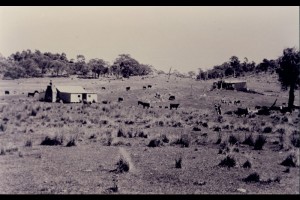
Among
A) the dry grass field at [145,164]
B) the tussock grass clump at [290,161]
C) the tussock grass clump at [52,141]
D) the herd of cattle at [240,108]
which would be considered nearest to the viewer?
the dry grass field at [145,164]

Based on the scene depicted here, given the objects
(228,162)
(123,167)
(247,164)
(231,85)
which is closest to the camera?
(123,167)

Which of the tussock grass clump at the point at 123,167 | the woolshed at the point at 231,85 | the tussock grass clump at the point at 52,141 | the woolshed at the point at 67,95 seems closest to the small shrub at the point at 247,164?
the tussock grass clump at the point at 123,167

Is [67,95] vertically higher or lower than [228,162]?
higher

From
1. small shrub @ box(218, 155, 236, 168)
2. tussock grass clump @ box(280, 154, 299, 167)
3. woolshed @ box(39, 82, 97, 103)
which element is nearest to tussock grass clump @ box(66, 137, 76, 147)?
small shrub @ box(218, 155, 236, 168)

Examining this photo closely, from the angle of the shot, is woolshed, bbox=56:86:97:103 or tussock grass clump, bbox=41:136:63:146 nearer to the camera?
tussock grass clump, bbox=41:136:63:146

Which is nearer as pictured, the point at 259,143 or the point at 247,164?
the point at 247,164

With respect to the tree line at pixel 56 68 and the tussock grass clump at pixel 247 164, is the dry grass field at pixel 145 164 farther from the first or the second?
the tree line at pixel 56 68

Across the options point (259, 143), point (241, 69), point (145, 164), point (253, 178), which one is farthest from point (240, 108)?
point (241, 69)

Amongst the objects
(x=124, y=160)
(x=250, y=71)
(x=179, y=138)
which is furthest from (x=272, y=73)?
(x=124, y=160)

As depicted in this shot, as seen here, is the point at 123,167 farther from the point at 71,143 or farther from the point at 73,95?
the point at 73,95

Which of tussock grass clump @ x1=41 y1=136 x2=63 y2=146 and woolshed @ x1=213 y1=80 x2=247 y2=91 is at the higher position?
woolshed @ x1=213 y1=80 x2=247 y2=91

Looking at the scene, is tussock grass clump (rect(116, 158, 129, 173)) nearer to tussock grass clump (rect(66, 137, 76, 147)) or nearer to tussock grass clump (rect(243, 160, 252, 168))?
tussock grass clump (rect(243, 160, 252, 168))

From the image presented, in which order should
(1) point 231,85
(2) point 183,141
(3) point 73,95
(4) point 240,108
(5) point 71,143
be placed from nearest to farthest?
1. (5) point 71,143
2. (2) point 183,141
3. (4) point 240,108
4. (3) point 73,95
5. (1) point 231,85

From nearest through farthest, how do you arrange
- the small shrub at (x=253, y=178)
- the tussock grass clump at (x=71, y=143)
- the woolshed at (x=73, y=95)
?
the small shrub at (x=253, y=178) < the tussock grass clump at (x=71, y=143) < the woolshed at (x=73, y=95)
